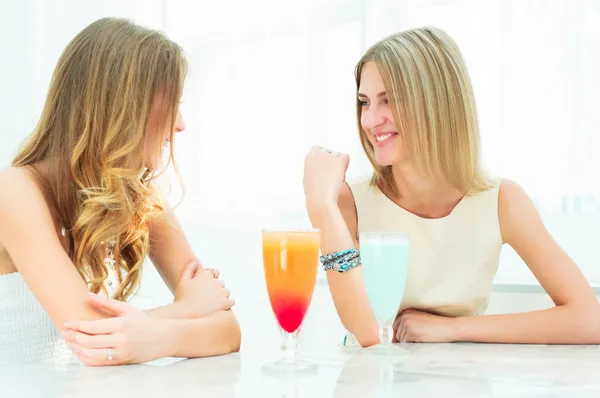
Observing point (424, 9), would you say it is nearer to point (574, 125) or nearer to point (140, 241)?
point (574, 125)

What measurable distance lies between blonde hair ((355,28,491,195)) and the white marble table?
753 mm

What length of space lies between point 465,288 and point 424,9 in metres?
1.46

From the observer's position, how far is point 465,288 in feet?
6.19

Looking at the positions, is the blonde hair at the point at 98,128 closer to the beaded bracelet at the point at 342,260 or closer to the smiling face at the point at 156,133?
the smiling face at the point at 156,133

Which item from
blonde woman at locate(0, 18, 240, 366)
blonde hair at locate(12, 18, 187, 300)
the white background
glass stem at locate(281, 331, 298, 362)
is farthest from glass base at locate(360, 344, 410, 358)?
the white background

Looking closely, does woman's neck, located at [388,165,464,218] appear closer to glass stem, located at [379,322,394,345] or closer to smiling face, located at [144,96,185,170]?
smiling face, located at [144,96,185,170]

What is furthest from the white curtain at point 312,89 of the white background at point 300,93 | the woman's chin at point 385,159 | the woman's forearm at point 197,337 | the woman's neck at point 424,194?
the woman's forearm at point 197,337

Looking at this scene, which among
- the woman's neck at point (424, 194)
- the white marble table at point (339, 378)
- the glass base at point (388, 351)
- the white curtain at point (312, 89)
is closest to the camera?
the white marble table at point (339, 378)

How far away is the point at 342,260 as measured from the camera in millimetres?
1589

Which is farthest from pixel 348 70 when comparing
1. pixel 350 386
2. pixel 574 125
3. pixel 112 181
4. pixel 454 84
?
pixel 350 386

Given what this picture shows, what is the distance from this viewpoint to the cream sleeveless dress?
1.87 meters

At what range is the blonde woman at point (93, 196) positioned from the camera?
145 cm

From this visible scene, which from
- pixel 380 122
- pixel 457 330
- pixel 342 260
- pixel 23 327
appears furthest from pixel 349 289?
pixel 23 327

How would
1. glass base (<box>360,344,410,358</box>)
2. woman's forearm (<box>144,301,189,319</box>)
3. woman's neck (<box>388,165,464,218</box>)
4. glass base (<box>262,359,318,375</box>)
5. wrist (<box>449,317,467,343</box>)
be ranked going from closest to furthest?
glass base (<box>262,359,318,375</box>)
glass base (<box>360,344,410,358</box>)
woman's forearm (<box>144,301,189,319</box>)
wrist (<box>449,317,467,343</box>)
woman's neck (<box>388,165,464,218</box>)
